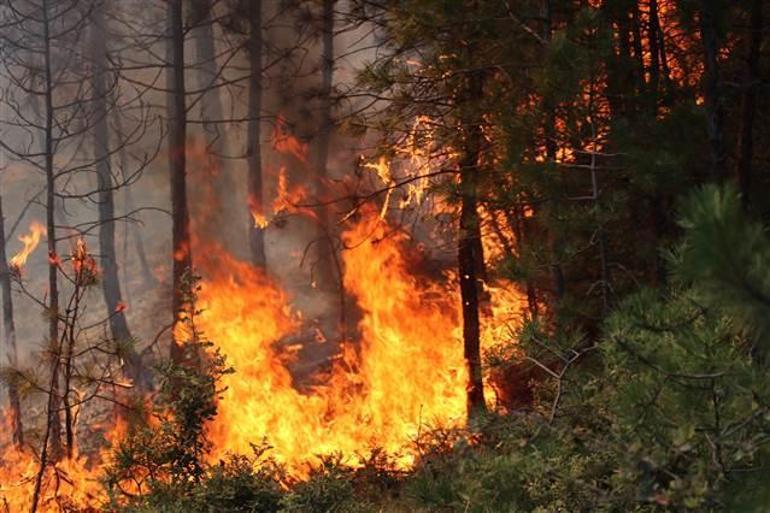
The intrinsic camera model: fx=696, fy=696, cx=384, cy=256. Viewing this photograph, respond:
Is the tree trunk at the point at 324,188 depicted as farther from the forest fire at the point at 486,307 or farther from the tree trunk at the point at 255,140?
the tree trunk at the point at 255,140

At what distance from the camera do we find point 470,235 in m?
9.63

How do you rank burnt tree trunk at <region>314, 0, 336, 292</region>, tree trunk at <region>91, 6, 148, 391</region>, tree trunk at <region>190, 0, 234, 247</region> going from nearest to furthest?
tree trunk at <region>190, 0, 234, 247</region> < burnt tree trunk at <region>314, 0, 336, 292</region> < tree trunk at <region>91, 6, 148, 391</region>

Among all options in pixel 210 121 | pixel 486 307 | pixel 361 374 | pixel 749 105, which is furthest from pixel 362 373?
pixel 749 105

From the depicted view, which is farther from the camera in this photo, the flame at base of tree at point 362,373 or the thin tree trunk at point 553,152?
the flame at base of tree at point 362,373

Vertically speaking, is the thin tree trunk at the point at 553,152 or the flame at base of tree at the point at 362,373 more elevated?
the thin tree trunk at the point at 553,152

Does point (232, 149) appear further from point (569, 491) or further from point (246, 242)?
point (569, 491)

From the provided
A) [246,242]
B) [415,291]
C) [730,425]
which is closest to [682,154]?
[730,425]

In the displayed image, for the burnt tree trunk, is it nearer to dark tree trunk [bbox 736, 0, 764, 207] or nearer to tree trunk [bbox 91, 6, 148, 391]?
tree trunk [bbox 91, 6, 148, 391]

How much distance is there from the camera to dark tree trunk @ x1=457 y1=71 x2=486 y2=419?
908 cm

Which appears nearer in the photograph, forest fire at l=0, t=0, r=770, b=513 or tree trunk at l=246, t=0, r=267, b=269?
forest fire at l=0, t=0, r=770, b=513

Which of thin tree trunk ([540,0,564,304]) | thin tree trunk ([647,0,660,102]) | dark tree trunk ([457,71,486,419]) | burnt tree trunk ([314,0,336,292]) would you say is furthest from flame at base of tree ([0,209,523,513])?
thin tree trunk ([647,0,660,102])

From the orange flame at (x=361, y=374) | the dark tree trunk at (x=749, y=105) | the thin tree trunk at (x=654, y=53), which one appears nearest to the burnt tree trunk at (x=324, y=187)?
the orange flame at (x=361, y=374)

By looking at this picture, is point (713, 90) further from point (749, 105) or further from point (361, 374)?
point (361, 374)

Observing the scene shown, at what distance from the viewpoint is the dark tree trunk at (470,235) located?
9078 millimetres
